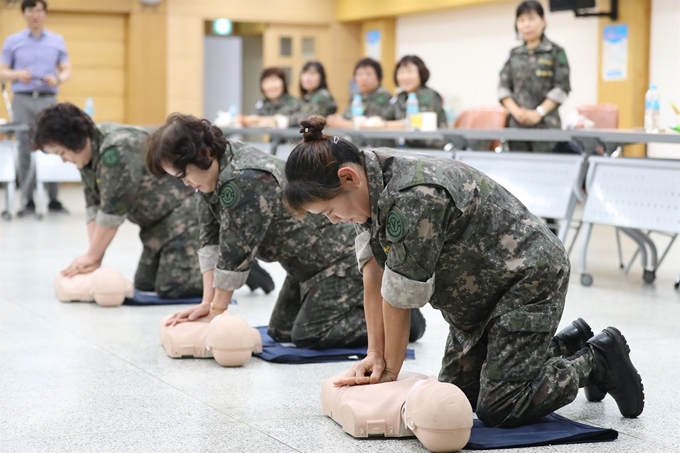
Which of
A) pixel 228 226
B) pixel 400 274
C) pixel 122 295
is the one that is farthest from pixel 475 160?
pixel 400 274

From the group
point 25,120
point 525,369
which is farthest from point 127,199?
point 25,120

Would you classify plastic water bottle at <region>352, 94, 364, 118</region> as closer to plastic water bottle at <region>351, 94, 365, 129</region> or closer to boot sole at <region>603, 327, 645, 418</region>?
plastic water bottle at <region>351, 94, 365, 129</region>

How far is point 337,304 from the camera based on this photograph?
369 cm

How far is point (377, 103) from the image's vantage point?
888 cm

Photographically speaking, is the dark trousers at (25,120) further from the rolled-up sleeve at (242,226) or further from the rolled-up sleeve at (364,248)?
the rolled-up sleeve at (364,248)

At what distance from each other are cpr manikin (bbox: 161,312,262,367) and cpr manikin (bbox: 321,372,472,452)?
26.1 inches

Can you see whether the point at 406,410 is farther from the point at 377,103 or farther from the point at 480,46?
the point at 480,46

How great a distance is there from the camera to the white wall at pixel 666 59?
971 centimetres

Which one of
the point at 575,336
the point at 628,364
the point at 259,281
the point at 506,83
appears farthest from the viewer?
the point at 506,83

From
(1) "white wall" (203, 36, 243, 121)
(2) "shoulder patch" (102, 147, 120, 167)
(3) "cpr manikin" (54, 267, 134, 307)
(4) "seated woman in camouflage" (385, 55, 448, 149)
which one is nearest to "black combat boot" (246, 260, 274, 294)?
(3) "cpr manikin" (54, 267, 134, 307)

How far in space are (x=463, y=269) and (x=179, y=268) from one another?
249 cm

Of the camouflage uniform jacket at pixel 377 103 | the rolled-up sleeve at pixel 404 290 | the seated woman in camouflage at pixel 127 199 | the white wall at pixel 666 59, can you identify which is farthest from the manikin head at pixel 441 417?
the white wall at pixel 666 59

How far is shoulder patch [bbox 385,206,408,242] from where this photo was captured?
7.88 feet

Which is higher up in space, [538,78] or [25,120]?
[538,78]
